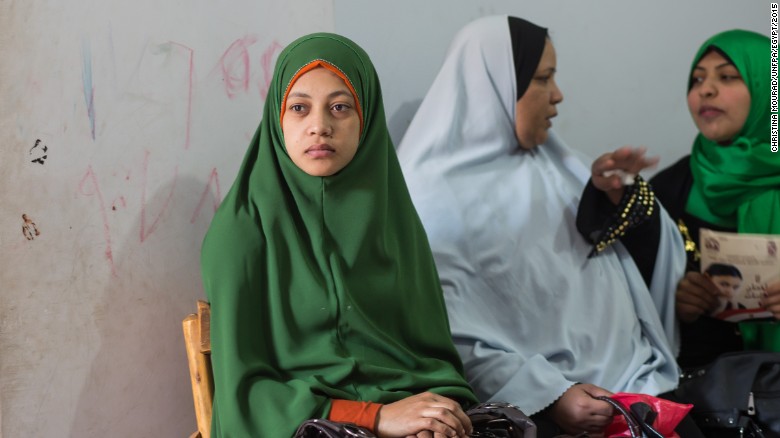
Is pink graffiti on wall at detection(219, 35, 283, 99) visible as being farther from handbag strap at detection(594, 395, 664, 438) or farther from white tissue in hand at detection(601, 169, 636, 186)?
handbag strap at detection(594, 395, 664, 438)

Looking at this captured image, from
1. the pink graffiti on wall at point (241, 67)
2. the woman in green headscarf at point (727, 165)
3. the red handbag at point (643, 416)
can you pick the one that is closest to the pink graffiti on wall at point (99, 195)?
the pink graffiti on wall at point (241, 67)

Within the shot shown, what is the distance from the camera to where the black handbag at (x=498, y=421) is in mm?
1883

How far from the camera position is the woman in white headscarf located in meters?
2.39

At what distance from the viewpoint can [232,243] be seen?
1868mm

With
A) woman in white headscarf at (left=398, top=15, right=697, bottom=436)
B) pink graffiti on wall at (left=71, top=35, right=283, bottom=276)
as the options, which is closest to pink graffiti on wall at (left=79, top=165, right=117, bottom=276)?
pink graffiti on wall at (left=71, top=35, right=283, bottom=276)

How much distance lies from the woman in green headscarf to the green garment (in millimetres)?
1148

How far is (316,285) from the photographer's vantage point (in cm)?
190

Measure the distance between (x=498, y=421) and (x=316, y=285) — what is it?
18.0 inches

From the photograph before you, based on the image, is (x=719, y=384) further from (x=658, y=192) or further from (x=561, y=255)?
(x=658, y=192)

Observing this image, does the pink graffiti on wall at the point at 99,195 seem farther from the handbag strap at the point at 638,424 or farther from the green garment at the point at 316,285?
the handbag strap at the point at 638,424

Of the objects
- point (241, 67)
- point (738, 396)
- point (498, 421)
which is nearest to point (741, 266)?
point (738, 396)

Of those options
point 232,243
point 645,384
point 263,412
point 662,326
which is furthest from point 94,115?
point 662,326

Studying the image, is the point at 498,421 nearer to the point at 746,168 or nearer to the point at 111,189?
the point at 111,189

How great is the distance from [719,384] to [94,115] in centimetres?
164
